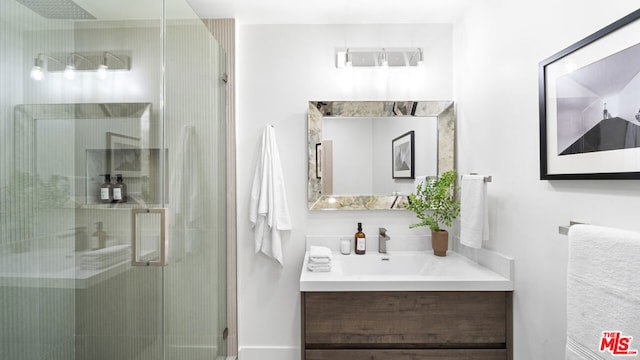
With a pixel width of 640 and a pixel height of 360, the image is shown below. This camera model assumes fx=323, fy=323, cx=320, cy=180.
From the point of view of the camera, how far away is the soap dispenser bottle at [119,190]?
3.35 ft

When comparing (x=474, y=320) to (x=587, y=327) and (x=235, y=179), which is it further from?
(x=235, y=179)

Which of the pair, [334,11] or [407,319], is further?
[334,11]

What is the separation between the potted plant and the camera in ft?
6.17

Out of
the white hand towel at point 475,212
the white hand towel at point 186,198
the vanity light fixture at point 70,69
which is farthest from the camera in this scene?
the white hand towel at point 475,212

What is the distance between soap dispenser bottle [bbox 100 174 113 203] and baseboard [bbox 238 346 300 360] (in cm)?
148

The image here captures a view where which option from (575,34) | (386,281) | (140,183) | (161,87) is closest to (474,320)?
(386,281)

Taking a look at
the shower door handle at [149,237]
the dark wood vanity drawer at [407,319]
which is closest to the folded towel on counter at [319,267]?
the dark wood vanity drawer at [407,319]

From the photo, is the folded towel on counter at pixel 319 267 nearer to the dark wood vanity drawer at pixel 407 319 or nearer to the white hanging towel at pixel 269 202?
the dark wood vanity drawer at pixel 407 319

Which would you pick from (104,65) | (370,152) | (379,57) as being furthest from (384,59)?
(104,65)

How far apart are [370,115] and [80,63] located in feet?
4.94

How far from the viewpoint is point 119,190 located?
1.04 meters

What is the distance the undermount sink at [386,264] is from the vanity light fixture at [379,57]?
1200 millimetres

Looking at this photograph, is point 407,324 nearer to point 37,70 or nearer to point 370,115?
point 370,115

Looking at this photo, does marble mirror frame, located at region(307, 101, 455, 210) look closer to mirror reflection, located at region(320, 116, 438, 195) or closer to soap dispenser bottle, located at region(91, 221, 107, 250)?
mirror reflection, located at region(320, 116, 438, 195)
